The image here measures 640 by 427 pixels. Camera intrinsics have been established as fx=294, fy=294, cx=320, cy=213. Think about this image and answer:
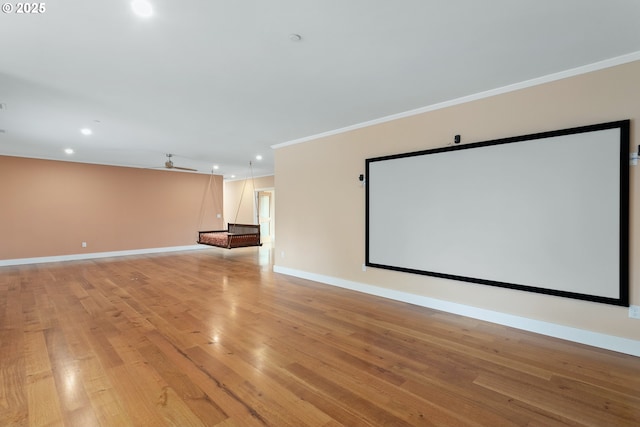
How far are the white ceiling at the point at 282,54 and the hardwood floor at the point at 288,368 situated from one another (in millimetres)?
2504

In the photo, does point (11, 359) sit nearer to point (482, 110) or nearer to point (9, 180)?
point (482, 110)

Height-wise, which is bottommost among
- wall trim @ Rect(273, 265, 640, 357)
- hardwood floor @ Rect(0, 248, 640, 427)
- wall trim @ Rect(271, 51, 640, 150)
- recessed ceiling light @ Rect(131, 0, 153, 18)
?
hardwood floor @ Rect(0, 248, 640, 427)

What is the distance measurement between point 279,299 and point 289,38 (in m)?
3.11

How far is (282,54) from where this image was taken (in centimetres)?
248

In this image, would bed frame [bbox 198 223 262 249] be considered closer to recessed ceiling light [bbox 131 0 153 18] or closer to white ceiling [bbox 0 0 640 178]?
white ceiling [bbox 0 0 640 178]

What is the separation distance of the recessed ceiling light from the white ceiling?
54 millimetres

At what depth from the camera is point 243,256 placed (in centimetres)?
798

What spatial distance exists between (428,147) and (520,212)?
1.27 meters

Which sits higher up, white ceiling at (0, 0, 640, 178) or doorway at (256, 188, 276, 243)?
white ceiling at (0, 0, 640, 178)

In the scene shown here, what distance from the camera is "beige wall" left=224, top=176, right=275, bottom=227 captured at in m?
10.5

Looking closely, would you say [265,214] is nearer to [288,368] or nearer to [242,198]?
[242,198]

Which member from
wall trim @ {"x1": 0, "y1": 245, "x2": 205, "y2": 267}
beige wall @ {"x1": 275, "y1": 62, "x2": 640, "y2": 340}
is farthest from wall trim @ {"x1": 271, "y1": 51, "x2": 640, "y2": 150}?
wall trim @ {"x1": 0, "y1": 245, "x2": 205, "y2": 267}

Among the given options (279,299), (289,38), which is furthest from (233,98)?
(279,299)

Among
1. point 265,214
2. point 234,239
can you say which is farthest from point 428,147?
point 265,214
